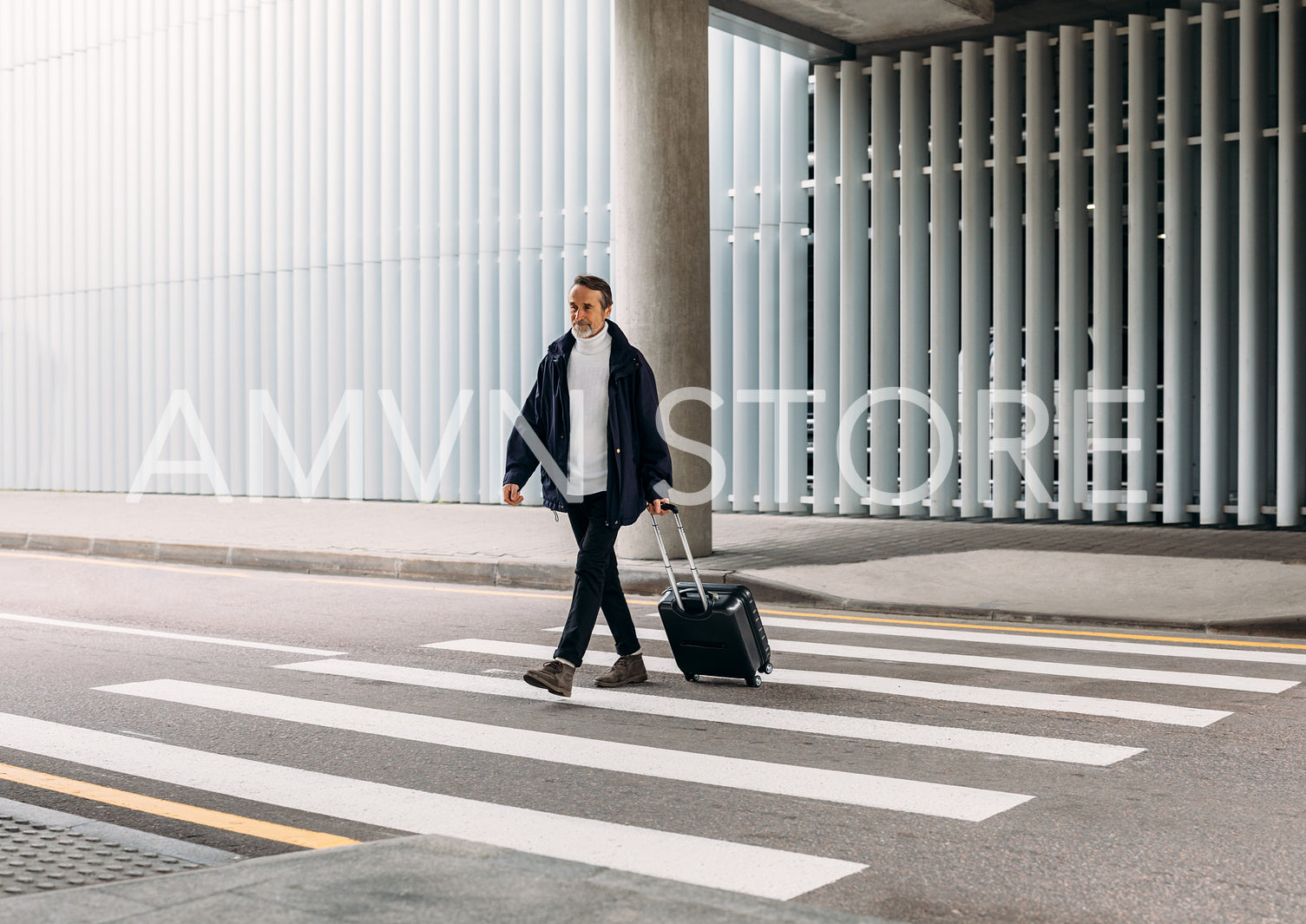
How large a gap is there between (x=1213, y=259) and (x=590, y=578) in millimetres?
9497

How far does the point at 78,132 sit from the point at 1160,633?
19.8 metres

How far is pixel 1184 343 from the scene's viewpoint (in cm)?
1449

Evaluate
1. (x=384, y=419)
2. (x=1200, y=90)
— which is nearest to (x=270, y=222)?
(x=384, y=419)

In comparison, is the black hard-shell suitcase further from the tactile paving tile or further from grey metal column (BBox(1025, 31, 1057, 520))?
grey metal column (BBox(1025, 31, 1057, 520))

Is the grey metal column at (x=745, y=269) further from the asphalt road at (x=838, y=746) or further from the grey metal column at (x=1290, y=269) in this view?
the asphalt road at (x=838, y=746)

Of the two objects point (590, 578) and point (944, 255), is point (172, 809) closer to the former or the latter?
point (590, 578)

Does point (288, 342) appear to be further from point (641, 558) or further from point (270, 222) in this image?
point (641, 558)

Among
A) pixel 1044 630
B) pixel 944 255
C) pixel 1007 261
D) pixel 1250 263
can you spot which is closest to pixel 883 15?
pixel 944 255

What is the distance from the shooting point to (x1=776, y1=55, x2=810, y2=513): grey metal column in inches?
662

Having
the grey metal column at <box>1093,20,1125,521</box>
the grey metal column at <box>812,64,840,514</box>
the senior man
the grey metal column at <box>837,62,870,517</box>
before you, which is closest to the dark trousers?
the senior man

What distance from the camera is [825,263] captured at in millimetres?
16781

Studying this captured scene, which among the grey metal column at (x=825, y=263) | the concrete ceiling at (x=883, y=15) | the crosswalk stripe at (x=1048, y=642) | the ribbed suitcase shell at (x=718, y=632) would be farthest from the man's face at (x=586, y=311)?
the grey metal column at (x=825, y=263)

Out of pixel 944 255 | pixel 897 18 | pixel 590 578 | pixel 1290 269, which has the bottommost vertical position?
Answer: pixel 590 578

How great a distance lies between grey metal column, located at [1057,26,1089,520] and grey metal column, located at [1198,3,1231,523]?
1.25 meters
